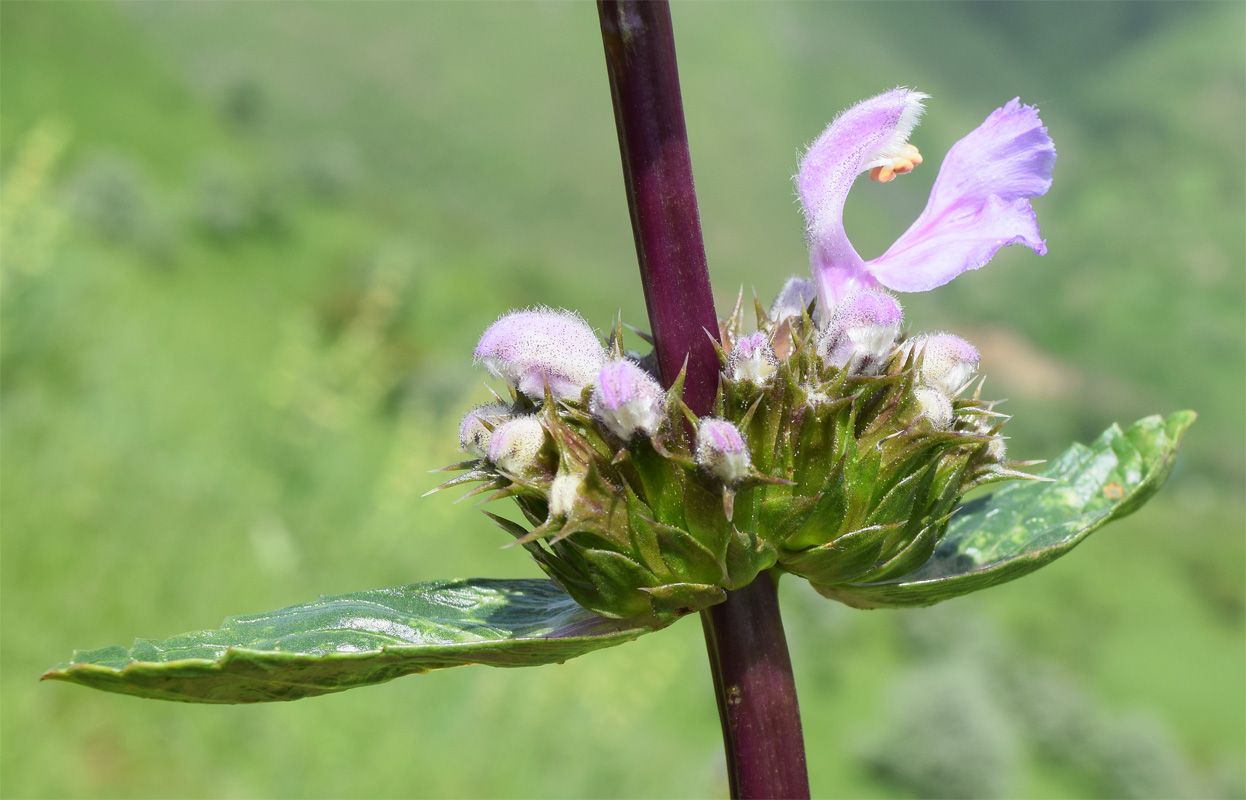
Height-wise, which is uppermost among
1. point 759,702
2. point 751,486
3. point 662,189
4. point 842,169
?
point 842,169

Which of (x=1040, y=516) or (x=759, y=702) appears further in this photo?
(x=1040, y=516)

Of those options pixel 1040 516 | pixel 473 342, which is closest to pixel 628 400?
pixel 1040 516

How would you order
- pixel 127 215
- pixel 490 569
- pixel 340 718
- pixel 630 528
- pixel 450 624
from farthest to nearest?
pixel 127 215, pixel 490 569, pixel 340 718, pixel 450 624, pixel 630 528

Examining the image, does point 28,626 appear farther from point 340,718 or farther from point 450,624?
point 450,624

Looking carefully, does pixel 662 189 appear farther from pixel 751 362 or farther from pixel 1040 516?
pixel 1040 516

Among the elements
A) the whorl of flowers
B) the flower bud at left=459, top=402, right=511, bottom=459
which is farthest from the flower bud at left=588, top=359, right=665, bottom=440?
the flower bud at left=459, top=402, right=511, bottom=459

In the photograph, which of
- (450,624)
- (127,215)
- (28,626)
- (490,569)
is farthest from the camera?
(127,215)

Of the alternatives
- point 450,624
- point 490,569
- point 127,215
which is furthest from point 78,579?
point 127,215

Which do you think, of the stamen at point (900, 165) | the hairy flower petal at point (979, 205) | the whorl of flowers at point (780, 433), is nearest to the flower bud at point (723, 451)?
the whorl of flowers at point (780, 433)
